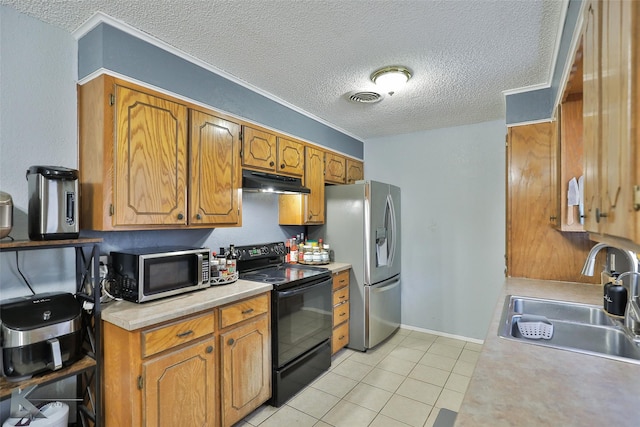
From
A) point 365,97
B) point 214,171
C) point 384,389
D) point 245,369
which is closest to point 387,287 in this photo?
point 384,389

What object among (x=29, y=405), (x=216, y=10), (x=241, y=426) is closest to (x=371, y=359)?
(x=241, y=426)

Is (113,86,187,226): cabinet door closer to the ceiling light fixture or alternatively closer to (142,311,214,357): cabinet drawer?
(142,311,214,357): cabinet drawer

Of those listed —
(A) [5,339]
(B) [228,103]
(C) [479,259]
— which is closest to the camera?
(A) [5,339]

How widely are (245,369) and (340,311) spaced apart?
1.30 meters

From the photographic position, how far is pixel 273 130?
2.79 meters

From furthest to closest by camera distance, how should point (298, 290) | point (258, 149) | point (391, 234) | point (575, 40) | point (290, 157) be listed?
point (391, 234) → point (290, 157) → point (258, 149) → point (298, 290) → point (575, 40)

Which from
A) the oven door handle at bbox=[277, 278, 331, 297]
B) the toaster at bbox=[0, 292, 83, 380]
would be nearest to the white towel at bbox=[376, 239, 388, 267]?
the oven door handle at bbox=[277, 278, 331, 297]

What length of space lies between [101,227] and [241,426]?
156 cm

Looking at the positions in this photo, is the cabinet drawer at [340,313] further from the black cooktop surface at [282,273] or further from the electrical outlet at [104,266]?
the electrical outlet at [104,266]

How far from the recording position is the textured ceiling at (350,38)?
1.61 meters

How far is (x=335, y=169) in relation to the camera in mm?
3646

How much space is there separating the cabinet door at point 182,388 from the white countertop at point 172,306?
22 centimetres

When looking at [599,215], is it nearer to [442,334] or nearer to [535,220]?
[535,220]

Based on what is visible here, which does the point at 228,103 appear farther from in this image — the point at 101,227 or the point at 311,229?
the point at 311,229
